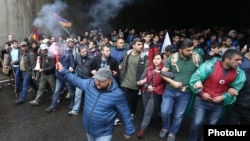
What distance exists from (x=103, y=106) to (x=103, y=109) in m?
0.04

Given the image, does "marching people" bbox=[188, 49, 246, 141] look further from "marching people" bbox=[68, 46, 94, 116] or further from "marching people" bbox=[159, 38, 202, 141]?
"marching people" bbox=[68, 46, 94, 116]

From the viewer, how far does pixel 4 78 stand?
10602 millimetres


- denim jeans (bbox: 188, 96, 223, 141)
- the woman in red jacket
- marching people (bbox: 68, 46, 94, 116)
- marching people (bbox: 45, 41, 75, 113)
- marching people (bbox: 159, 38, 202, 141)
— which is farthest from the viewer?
marching people (bbox: 45, 41, 75, 113)

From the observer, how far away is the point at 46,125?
654cm

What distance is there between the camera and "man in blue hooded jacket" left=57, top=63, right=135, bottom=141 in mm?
3891

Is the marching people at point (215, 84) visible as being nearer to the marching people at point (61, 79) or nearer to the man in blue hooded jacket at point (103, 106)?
the man in blue hooded jacket at point (103, 106)

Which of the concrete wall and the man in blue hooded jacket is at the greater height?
the concrete wall

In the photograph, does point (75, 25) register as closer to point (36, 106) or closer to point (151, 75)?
point (36, 106)

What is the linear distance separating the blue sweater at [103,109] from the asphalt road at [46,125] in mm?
1825

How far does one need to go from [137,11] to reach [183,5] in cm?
544

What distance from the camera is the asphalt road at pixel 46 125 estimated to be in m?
5.92

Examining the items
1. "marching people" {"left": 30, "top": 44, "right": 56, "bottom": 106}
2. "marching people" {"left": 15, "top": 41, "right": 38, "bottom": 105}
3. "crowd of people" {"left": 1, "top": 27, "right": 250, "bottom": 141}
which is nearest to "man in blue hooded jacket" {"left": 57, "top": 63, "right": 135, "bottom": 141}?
"crowd of people" {"left": 1, "top": 27, "right": 250, "bottom": 141}

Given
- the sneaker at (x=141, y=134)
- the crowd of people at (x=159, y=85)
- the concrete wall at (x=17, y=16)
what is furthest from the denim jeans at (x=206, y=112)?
the concrete wall at (x=17, y=16)

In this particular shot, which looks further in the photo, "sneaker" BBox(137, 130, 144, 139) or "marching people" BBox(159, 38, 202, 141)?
"sneaker" BBox(137, 130, 144, 139)
